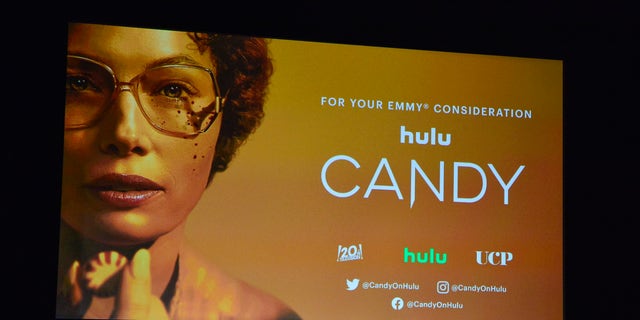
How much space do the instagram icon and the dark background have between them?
1.85 ft

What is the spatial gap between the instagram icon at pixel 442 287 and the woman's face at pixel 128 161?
3.35 feet

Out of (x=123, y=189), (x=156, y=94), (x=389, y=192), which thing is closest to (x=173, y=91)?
(x=156, y=94)

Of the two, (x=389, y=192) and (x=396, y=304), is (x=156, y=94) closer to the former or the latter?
(x=389, y=192)

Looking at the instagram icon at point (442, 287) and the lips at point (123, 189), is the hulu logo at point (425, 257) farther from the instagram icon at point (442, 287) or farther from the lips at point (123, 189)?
the lips at point (123, 189)

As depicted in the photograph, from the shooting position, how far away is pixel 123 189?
151 inches

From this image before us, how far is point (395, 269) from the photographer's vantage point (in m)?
4.02

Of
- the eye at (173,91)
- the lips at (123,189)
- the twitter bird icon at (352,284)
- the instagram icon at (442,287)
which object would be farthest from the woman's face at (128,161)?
the instagram icon at (442,287)

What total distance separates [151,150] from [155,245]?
367 mm

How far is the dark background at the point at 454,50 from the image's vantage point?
12.7 feet

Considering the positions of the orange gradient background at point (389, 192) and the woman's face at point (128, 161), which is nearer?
the woman's face at point (128, 161)

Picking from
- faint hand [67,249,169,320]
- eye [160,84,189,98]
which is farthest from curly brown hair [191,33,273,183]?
faint hand [67,249,169,320]

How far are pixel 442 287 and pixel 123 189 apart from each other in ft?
4.34

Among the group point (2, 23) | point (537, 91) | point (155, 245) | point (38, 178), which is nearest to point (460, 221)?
point (537, 91)

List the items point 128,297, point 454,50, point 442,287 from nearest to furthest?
point 128,297
point 442,287
point 454,50
